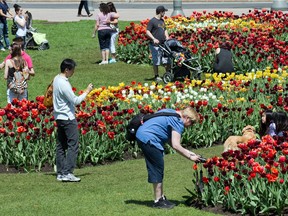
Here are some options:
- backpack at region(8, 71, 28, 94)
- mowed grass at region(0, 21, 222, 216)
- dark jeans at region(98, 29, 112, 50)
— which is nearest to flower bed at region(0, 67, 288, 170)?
mowed grass at region(0, 21, 222, 216)

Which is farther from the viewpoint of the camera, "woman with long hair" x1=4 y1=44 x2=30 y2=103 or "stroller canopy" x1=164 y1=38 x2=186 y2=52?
"stroller canopy" x1=164 y1=38 x2=186 y2=52

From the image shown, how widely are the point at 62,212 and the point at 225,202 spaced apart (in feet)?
5.66

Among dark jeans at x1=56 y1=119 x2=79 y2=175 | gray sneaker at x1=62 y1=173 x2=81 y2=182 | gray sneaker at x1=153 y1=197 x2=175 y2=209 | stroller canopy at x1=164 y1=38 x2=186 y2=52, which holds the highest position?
stroller canopy at x1=164 y1=38 x2=186 y2=52

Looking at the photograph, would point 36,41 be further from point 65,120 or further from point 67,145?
point 65,120

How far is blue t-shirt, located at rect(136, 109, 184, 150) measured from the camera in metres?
9.84

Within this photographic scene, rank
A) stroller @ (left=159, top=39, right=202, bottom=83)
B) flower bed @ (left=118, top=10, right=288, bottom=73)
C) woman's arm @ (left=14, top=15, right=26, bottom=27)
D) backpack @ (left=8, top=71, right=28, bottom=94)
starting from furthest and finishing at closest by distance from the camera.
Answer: woman's arm @ (left=14, top=15, right=26, bottom=27), flower bed @ (left=118, top=10, right=288, bottom=73), stroller @ (left=159, top=39, right=202, bottom=83), backpack @ (left=8, top=71, right=28, bottom=94)

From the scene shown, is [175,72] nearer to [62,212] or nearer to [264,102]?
[264,102]

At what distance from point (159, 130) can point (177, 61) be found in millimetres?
9488

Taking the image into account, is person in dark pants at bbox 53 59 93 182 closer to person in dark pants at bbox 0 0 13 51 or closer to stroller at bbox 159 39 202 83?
stroller at bbox 159 39 202 83

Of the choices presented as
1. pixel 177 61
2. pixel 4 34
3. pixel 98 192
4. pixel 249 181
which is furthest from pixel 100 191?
pixel 4 34

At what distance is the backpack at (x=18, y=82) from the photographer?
50.3 ft

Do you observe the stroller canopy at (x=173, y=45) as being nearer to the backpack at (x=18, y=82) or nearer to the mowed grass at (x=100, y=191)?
the backpack at (x=18, y=82)

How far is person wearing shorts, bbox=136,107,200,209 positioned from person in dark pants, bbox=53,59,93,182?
60.5 inches

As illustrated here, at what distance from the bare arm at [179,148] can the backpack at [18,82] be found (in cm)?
603
